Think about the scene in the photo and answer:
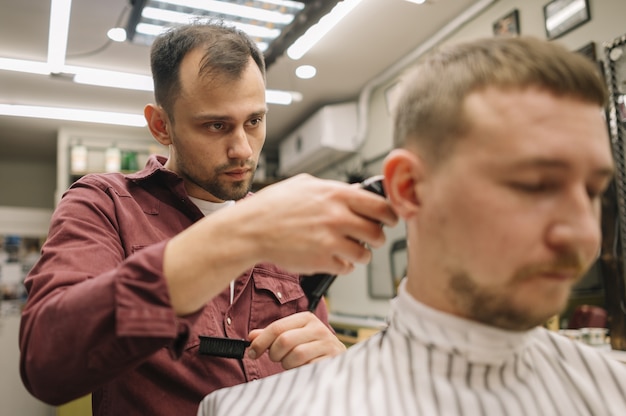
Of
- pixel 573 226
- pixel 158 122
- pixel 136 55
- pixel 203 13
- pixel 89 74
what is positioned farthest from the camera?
pixel 136 55

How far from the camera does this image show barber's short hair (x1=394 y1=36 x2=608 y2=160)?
92 centimetres

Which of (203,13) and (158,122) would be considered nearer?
(158,122)

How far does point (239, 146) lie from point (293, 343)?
2.08 feet

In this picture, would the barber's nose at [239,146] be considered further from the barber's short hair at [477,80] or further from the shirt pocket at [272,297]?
the barber's short hair at [477,80]

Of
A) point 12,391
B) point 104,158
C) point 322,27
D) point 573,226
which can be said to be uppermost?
point 322,27

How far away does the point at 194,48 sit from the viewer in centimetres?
159

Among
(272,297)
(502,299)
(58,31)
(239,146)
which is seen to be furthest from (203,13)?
(502,299)

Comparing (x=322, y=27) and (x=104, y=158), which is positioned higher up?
(x=322, y=27)

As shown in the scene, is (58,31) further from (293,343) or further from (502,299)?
(502,299)

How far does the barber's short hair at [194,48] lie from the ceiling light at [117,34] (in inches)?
101

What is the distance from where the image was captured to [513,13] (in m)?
3.70

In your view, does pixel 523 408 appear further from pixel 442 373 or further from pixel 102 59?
pixel 102 59

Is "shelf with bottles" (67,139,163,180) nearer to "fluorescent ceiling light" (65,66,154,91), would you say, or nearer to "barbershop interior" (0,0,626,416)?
"barbershop interior" (0,0,626,416)

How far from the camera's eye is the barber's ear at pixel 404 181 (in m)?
0.99
